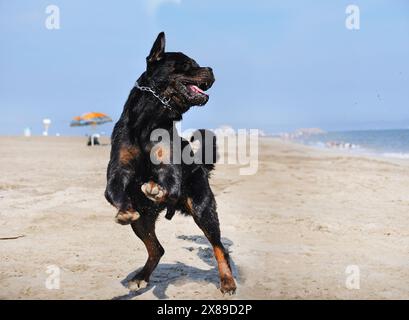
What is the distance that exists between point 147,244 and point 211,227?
794mm

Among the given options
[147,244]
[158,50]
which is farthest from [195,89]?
[147,244]

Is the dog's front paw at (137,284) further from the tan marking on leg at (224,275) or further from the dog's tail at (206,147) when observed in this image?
the dog's tail at (206,147)

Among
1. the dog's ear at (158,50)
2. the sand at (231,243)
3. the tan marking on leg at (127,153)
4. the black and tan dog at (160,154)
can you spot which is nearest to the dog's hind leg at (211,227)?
the black and tan dog at (160,154)

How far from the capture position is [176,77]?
16.6 feet

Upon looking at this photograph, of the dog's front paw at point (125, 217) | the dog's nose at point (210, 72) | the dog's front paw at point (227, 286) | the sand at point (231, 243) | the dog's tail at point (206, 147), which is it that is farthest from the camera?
the dog's tail at point (206, 147)

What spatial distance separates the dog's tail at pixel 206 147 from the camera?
585cm

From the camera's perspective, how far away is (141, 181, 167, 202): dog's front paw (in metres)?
4.63

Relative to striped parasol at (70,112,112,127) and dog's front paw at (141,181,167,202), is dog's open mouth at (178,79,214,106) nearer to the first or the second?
dog's front paw at (141,181,167,202)

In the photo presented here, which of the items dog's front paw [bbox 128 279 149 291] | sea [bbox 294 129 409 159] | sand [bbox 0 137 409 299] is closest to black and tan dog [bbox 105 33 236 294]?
dog's front paw [bbox 128 279 149 291]

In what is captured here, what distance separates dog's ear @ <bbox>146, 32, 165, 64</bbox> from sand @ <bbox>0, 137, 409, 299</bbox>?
2.39 metres

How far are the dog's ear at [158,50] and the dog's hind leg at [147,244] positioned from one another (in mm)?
1582

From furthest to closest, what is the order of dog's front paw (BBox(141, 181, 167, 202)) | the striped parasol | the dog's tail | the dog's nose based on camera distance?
the striped parasol < the dog's tail < the dog's nose < dog's front paw (BBox(141, 181, 167, 202))

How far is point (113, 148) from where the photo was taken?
5.03 meters
